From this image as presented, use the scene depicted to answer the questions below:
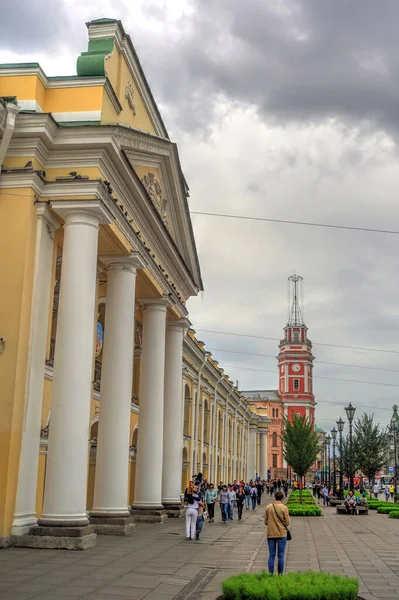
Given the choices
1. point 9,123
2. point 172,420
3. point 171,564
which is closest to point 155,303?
point 172,420

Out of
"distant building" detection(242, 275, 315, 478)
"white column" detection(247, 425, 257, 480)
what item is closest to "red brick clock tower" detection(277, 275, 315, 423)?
"distant building" detection(242, 275, 315, 478)

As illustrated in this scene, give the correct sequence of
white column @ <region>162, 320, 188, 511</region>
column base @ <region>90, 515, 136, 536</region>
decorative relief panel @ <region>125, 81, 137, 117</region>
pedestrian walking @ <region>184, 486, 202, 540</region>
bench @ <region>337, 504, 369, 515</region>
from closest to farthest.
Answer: column base @ <region>90, 515, 136, 536</region> < pedestrian walking @ <region>184, 486, 202, 540</region> < decorative relief panel @ <region>125, 81, 137, 117</region> < white column @ <region>162, 320, 188, 511</region> < bench @ <region>337, 504, 369, 515</region>

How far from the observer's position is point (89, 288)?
1408 cm

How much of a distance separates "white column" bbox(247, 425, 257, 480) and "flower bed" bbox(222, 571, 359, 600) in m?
62.3

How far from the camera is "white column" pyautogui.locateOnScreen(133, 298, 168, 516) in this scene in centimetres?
2047

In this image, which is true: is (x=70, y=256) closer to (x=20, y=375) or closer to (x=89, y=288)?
(x=89, y=288)

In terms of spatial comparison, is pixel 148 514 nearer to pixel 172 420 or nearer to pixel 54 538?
pixel 172 420

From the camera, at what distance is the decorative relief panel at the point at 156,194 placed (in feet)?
61.9

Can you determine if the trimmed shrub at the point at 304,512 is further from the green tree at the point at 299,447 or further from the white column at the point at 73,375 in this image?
the white column at the point at 73,375

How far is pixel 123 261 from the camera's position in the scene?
17.2m

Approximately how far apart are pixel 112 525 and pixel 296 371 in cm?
10135

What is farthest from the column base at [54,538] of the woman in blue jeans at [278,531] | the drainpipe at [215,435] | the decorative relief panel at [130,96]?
the drainpipe at [215,435]

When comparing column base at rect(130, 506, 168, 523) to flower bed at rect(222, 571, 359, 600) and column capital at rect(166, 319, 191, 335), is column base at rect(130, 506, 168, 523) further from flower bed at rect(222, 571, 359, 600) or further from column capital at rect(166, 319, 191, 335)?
flower bed at rect(222, 571, 359, 600)

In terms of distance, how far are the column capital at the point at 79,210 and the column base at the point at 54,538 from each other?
623cm
